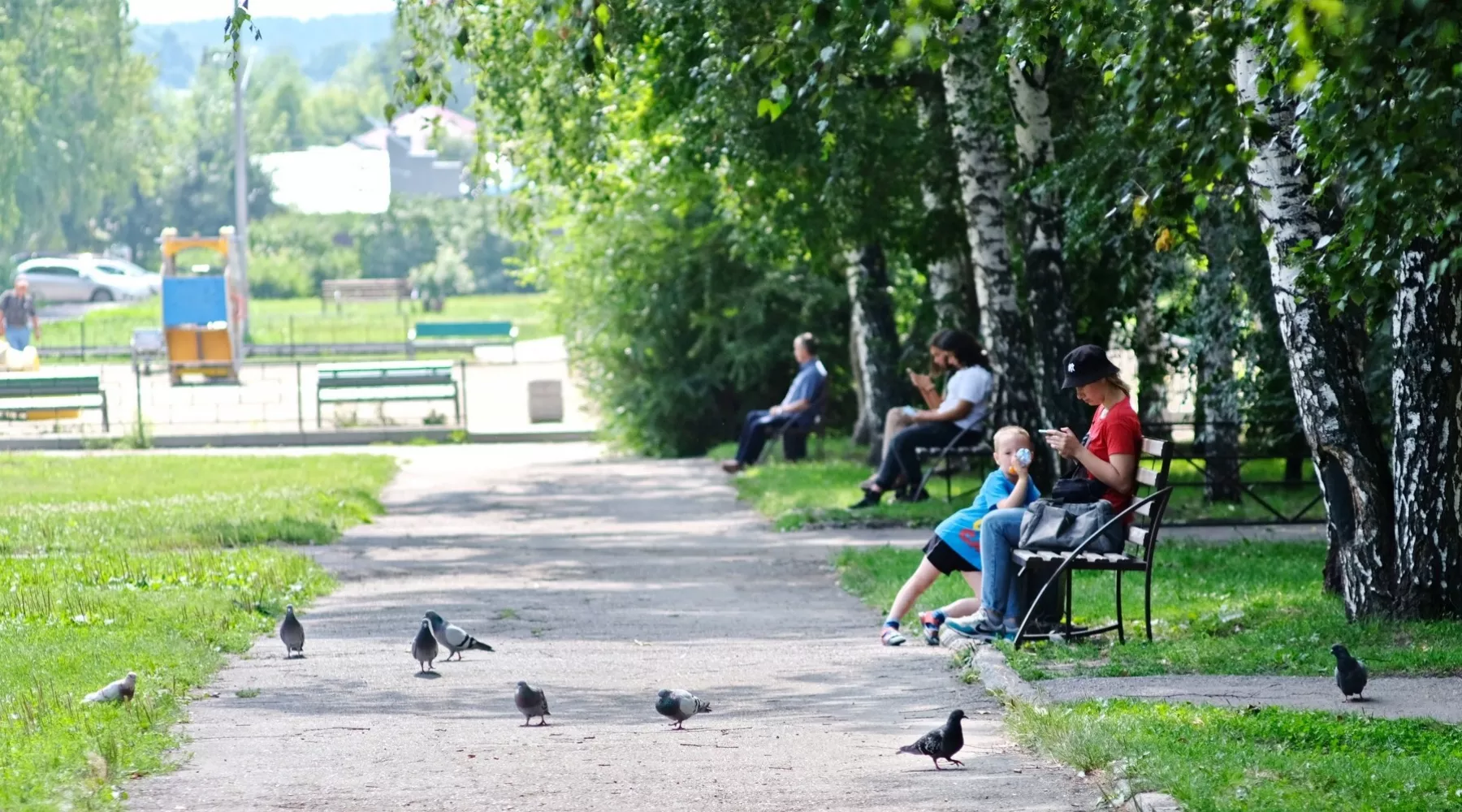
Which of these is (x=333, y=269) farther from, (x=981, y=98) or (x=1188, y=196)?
(x=1188, y=196)

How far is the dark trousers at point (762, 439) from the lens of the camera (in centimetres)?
2261

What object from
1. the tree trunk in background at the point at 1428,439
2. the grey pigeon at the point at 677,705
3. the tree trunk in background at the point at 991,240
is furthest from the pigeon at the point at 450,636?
the tree trunk in background at the point at 991,240

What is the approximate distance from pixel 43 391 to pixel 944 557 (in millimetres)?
22196

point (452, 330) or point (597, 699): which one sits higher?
point (452, 330)

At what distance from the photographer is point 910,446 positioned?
56.7 feet

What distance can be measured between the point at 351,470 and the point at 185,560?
8.86 metres

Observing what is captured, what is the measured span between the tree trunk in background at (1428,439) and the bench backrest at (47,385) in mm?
22886

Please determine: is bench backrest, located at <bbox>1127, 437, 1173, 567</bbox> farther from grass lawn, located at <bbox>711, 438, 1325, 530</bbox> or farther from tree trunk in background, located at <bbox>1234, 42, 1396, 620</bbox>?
grass lawn, located at <bbox>711, 438, 1325, 530</bbox>

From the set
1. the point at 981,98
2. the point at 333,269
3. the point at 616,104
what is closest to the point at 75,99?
the point at 333,269

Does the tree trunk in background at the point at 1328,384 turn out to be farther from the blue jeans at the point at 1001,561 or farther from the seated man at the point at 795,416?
the seated man at the point at 795,416

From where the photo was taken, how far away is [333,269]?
288 feet

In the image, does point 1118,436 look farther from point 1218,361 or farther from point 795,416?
point 795,416

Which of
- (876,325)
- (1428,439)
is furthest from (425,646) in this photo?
(876,325)

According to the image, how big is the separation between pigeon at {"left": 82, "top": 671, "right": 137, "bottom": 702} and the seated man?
558 inches
